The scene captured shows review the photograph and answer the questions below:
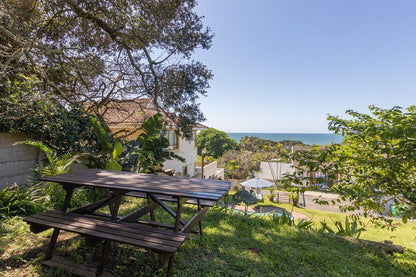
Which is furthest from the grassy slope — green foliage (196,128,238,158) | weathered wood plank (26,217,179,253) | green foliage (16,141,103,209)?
green foliage (196,128,238,158)

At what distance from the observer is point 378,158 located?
2.77 m

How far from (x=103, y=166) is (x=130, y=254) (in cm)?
374

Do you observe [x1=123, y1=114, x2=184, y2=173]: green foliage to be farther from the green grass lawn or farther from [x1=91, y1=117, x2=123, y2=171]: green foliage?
the green grass lawn

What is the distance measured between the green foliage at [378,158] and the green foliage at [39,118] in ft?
21.2

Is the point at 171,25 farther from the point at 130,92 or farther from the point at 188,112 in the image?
the point at 130,92

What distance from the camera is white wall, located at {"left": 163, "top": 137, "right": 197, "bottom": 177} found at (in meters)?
15.4

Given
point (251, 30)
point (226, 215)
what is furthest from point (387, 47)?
point (226, 215)

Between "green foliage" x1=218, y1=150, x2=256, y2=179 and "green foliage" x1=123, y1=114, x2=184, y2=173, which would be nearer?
"green foliage" x1=123, y1=114, x2=184, y2=173

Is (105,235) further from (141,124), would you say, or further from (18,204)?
(141,124)

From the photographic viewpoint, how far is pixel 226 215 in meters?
4.48

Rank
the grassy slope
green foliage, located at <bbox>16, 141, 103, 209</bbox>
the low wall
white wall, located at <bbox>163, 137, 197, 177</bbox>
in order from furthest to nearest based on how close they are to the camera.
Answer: white wall, located at <bbox>163, 137, 197, 177</bbox> < the grassy slope < the low wall < green foliage, located at <bbox>16, 141, 103, 209</bbox>

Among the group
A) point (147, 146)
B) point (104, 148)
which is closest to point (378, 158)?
point (147, 146)

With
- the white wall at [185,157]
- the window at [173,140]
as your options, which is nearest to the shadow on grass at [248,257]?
the white wall at [185,157]

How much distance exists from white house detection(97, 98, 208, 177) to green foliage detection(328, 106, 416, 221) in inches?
217
